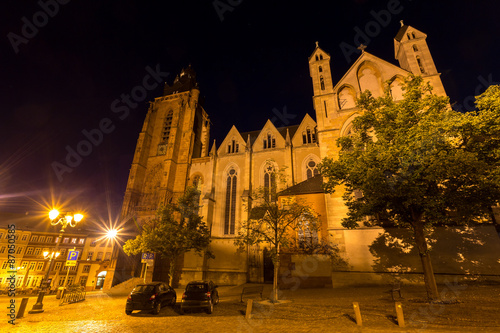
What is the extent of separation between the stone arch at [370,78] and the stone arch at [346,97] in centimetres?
99

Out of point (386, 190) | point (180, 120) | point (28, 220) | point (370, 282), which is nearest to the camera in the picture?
point (386, 190)

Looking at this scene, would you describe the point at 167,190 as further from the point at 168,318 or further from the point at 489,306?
the point at 489,306

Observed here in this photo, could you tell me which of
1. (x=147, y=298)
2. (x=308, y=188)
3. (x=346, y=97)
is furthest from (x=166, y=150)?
(x=147, y=298)

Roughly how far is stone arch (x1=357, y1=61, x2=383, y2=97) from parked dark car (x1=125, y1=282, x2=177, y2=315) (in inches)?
918

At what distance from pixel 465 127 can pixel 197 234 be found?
19.1 meters

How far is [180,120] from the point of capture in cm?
3712

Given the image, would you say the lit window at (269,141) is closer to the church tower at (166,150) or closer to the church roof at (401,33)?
the church tower at (166,150)

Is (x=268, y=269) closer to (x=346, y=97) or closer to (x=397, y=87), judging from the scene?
(x=346, y=97)

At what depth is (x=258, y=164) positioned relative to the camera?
3017 centimetres

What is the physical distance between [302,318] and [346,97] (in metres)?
20.2

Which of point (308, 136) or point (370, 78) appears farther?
point (308, 136)

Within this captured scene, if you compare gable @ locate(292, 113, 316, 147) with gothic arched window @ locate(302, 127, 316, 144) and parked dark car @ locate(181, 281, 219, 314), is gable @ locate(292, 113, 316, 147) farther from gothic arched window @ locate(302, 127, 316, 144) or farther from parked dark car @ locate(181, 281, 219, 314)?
parked dark car @ locate(181, 281, 219, 314)

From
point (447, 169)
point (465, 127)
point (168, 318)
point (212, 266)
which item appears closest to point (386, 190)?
point (447, 169)

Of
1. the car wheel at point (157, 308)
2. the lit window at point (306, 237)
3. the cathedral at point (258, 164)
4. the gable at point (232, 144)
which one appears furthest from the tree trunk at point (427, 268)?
the gable at point (232, 144)
